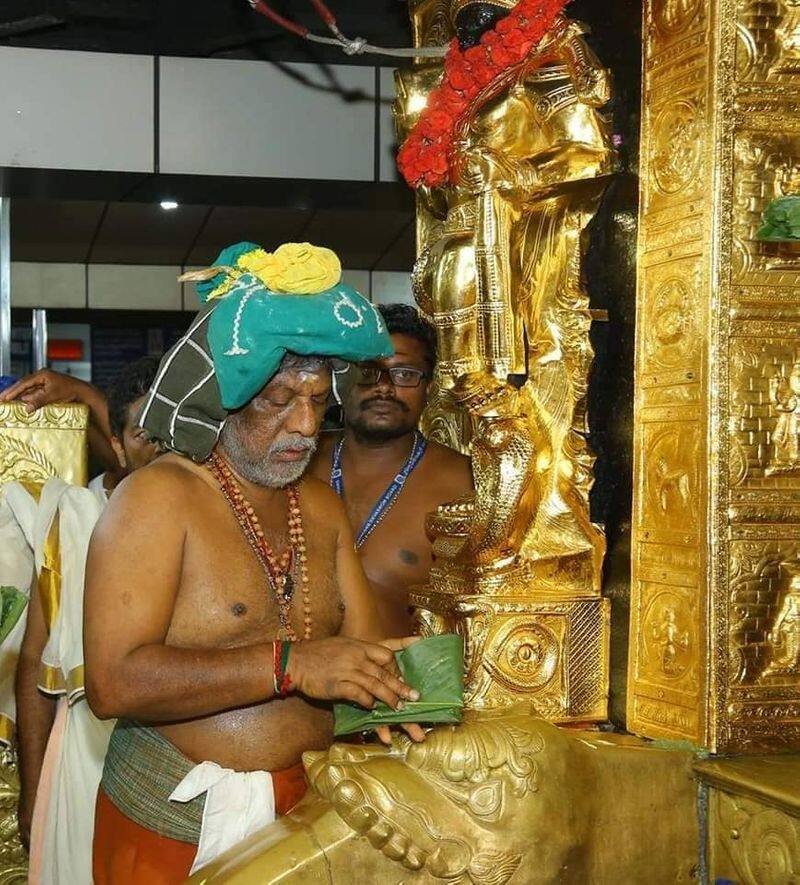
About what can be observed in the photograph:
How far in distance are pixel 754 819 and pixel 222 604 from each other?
1.15 meters

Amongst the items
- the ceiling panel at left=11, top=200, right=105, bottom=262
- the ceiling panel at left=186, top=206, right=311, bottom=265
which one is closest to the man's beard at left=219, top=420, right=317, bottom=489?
the ceiling panel at left=186, top=206, right=311, bottom=265

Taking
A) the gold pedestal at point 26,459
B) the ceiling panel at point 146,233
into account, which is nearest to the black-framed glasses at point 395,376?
the gold pedestal at point 26,459

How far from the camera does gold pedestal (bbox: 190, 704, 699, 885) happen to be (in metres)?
2.49

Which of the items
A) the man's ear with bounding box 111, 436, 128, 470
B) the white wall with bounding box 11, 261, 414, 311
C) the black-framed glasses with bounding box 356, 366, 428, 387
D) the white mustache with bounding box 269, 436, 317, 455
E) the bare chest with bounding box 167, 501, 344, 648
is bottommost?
the bare chest with bounding box 167, 501, 344, 648

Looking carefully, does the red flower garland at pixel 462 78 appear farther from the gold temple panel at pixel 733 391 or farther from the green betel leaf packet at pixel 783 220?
the green betel leaf packet at pixel 783 220

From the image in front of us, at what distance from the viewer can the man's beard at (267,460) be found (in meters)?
2.69

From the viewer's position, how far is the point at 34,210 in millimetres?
6797

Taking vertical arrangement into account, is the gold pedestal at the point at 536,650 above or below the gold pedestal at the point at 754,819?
above

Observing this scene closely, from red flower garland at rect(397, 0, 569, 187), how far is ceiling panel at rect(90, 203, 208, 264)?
3782mm

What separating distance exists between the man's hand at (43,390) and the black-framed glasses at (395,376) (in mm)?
919

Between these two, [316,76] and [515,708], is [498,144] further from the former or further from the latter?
[316,76]

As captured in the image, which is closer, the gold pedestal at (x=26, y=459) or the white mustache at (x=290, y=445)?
the white mustache at (x=290, y=445)

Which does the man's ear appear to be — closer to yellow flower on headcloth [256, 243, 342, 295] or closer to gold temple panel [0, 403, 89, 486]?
gold temple panel [0, 403, 89, 486]

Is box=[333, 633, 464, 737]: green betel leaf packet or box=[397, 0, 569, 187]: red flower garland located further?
box=[397, 0, 569, 187]: red flower garland
